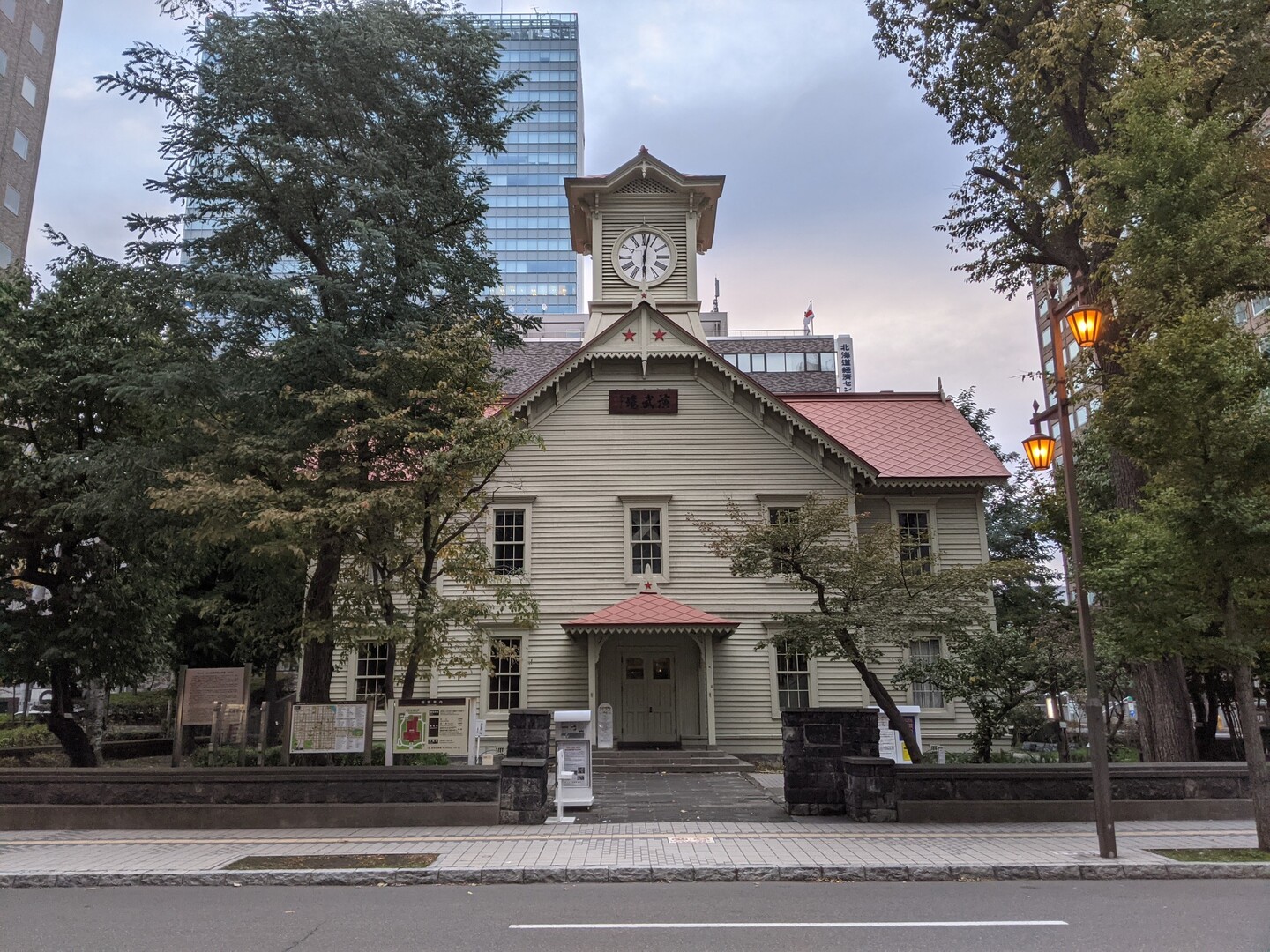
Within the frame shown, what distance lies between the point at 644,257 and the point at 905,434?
951cm

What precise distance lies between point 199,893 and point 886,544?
1073cm

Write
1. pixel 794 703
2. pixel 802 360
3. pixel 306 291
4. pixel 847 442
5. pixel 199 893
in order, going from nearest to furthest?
1. pixel 199 893
2. pixel 306 291
3. pixel 794 703
4. pixel 847 442
5. pixel 802 360

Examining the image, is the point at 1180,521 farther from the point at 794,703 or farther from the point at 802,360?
the point at 802,360

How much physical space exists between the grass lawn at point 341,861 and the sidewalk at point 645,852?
201 mm

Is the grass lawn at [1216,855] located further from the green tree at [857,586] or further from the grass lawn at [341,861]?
the grass lawn at [341,861]

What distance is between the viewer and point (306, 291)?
17.7 meters

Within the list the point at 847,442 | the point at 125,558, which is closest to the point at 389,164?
the point at 125,558

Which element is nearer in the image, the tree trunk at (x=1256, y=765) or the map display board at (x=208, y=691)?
the tree trunk at (x=1256, y=765)

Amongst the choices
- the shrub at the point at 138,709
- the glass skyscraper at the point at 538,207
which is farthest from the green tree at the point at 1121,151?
the glass skyscraper at the point at 538,207

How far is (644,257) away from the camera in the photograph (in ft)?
87.4

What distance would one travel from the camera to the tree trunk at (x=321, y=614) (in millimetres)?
14750

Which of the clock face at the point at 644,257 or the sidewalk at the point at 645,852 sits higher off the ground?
the clock face at the point at 644,257

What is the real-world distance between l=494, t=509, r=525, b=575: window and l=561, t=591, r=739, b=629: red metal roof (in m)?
2.58

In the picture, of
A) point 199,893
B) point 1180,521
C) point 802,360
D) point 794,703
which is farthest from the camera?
point 802,360
